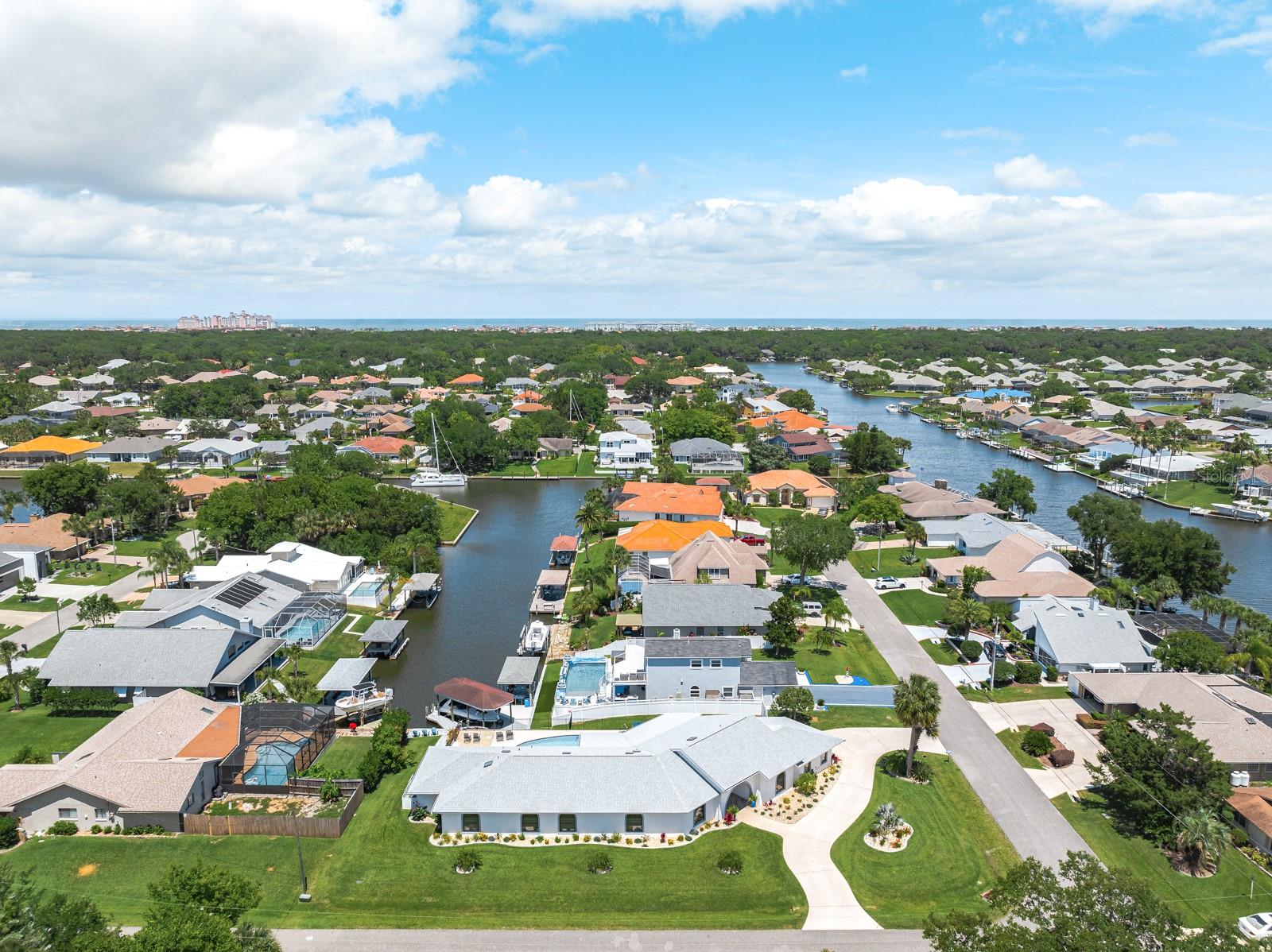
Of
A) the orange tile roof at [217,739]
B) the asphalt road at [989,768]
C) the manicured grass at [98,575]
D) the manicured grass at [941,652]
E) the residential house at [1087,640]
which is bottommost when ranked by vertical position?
the asphalt road at [989,768]

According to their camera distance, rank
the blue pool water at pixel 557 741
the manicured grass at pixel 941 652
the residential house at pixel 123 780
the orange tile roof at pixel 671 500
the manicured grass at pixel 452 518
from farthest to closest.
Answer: the manicured grass at pixel 452 518 → the orange tile roof at pixel 671 500 → the manicured grass at pixel 941 652 → the blue pool water at pixel 557 741 → the residential house at pixel 123 780

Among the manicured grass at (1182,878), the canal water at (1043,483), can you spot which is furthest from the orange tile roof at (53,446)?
the manicured grass at (1182,878)

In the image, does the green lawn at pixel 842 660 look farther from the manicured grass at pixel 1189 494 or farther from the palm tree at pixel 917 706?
the manicured grass at pixel 1189 494

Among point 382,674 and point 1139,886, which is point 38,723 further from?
point 1139,886

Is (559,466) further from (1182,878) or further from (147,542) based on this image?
(1182,878)

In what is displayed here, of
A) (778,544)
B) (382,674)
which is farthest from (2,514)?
(778,544)

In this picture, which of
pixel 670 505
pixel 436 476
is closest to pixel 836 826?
pixel 670 505

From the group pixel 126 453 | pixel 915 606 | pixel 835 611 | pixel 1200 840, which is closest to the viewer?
pixel 1200 840
